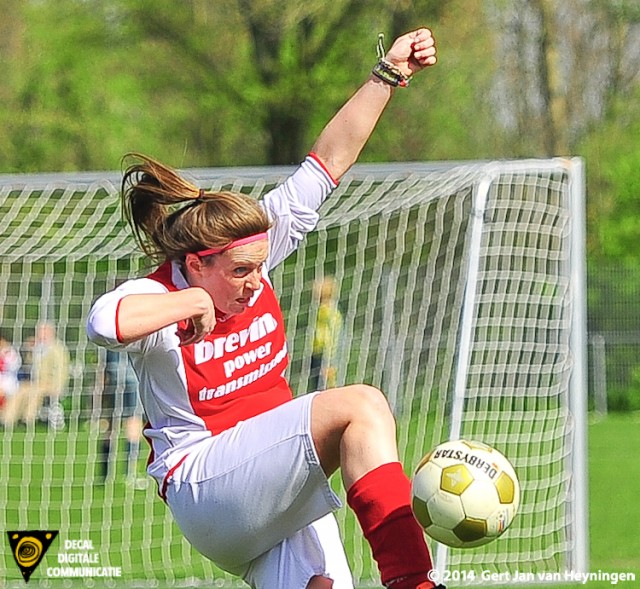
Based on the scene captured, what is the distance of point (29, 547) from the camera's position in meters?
8.37

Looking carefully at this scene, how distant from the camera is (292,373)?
1367cm

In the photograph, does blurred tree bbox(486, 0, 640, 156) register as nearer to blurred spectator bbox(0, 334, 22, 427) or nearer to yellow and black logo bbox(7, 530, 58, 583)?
blurred spectator bbox(0, 334, 22, 427)

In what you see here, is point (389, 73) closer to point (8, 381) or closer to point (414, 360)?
point (414, 360)

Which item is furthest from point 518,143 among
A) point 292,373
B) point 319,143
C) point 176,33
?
point 319,143

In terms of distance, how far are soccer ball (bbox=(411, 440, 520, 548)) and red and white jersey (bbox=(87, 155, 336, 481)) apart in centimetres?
64

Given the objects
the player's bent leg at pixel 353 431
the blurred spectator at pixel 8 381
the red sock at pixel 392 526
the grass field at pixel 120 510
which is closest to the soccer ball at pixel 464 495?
the red sock at pixel 392 526

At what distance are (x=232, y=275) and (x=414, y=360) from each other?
24.2 feet

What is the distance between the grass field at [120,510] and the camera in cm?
879

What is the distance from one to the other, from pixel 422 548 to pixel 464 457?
21.6 inches

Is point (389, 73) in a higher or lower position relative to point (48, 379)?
higher

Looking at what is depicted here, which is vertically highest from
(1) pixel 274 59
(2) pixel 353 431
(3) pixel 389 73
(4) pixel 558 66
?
(4) pixel 558 66

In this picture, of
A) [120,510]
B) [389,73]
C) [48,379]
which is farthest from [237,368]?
[48,379]

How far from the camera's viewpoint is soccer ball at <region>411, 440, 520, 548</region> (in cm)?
433

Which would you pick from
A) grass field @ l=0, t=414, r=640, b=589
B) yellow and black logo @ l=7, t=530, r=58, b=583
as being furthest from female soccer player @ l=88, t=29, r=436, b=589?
yellow and black logo @ l=7, t=530, r=58, b=583
